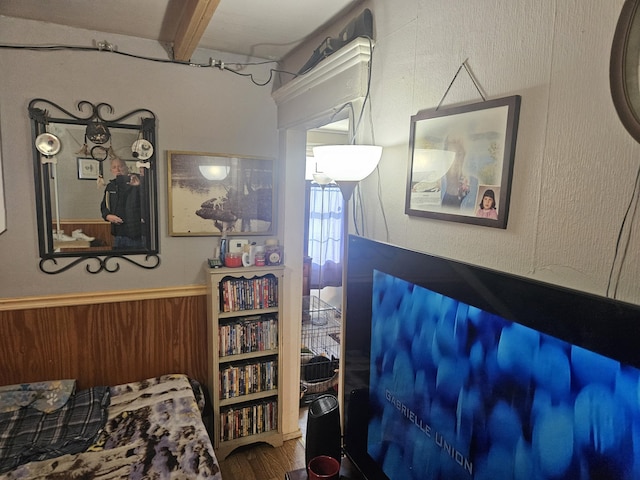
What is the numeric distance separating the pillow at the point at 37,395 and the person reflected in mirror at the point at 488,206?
218 centimetres

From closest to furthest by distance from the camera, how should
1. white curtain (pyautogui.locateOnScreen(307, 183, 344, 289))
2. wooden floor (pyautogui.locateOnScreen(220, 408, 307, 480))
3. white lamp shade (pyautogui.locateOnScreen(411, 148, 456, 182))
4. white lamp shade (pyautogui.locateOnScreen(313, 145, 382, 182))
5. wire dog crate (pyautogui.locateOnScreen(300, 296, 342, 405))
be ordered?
1. white lamp shade (pyautogui.locateOnScreen(411, 148, 456, 182))
2. white lamp shade (pyautogui.locateOnScreen(313, 145, 382, 182))
3. wooden floor (pyautogui.locateOnScreen(220, 408, 307, 480))
4. wire dog crate (pyautogui.locateOnScreen(300, 296, 342, 405))
5. white curtain (pyautogui.locateOnScreen(307, 183, 344, 289))

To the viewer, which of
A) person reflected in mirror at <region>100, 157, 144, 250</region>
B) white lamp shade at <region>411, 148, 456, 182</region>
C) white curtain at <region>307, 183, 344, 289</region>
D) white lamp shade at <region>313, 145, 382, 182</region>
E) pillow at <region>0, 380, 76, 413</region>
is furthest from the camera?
white curtain at <region>307, 183, 344, 289</region>

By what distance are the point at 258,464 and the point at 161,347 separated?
93 cm

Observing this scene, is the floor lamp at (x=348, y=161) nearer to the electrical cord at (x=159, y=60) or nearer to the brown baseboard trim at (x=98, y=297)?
the electrical cord at (x=159, y=60)

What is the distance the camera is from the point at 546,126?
87 centimetres

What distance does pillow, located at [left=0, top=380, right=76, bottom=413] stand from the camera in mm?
1951

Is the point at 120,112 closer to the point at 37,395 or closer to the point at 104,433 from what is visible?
the point at 37,395

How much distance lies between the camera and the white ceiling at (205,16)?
1.73 metres

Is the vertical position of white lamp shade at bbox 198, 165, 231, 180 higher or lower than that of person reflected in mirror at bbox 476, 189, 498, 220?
higher

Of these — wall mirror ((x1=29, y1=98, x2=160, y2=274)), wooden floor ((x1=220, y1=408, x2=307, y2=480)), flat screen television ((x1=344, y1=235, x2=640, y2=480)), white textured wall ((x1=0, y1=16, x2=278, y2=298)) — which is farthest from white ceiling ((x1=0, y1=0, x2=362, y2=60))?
wooden floor ((x1=220, y1=408, x2=307, y2=480))

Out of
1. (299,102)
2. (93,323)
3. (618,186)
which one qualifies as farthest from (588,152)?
(93,323)

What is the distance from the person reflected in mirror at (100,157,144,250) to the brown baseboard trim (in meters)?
0.27

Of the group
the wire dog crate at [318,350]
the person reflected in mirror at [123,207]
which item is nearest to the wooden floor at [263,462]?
the wire dog crate at [318,350]

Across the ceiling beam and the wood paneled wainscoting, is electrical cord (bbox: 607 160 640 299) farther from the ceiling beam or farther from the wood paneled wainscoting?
the wood paneled wainscoting
